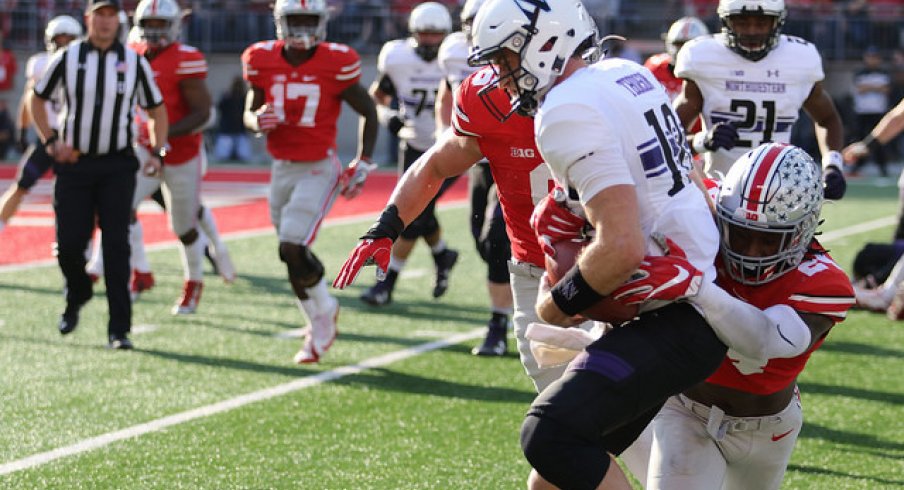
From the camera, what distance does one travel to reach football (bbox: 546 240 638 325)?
3.24 m

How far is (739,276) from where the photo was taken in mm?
3441

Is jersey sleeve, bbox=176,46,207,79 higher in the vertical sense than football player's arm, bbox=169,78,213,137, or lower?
higher

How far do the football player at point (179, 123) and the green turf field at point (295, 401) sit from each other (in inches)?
14.2

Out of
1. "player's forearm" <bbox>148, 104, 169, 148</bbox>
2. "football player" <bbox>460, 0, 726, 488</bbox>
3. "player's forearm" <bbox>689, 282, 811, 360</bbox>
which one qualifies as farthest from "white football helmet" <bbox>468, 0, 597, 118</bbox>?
"player's forearm" <bbox>148, 104, 169, 148</bbox>

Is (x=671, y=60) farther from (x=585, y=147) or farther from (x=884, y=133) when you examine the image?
(x=585, y=147)

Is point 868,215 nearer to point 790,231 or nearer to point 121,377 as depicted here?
point 121,377

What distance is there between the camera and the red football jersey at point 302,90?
7066 millimetres

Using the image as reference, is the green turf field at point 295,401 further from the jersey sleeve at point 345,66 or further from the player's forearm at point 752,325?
the player's forearm at point 752,325

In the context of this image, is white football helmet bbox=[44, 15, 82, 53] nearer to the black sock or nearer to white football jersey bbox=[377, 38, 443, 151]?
white football jersey bbox=[377, 38, 443, 151]

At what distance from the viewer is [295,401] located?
19.7ft

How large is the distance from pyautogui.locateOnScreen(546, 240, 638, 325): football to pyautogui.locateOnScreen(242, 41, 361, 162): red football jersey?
3.89 meters

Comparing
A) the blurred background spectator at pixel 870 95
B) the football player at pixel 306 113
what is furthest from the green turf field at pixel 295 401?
the blurred background spectator at pixel 870 95

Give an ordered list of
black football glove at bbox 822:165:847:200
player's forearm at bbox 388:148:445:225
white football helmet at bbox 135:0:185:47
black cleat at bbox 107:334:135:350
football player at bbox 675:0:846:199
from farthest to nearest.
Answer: white football helmet at bbox 135:0:185:47 < black cleat at bbox 107:334:135:350 < football player at bbox 675:0:846:199 < black football glove at bbox 822:165:847:200 < player's forearm at bbox 388:148:445:225

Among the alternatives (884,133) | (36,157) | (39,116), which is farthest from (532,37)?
(36,157)
